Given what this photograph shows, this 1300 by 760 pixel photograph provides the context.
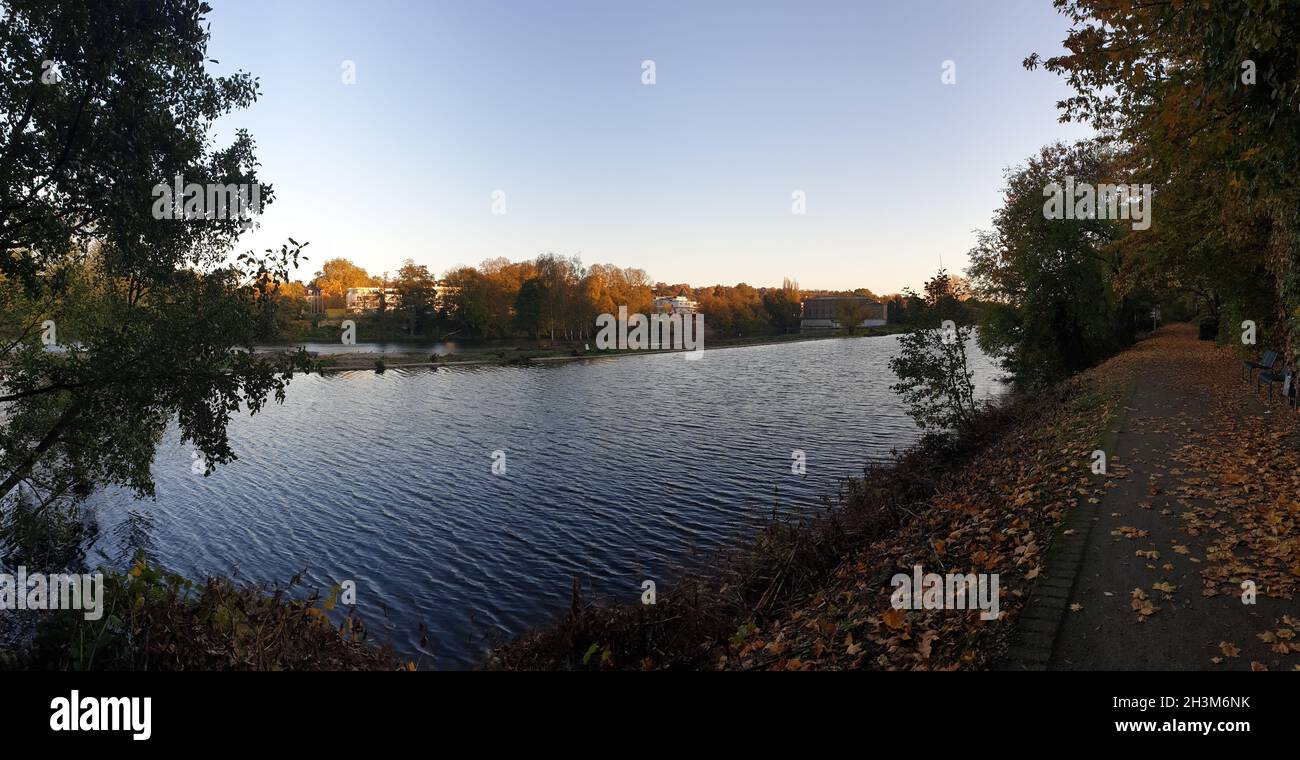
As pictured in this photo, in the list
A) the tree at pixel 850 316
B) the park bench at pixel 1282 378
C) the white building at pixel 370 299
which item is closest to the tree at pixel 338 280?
the white building at pixel 370 299

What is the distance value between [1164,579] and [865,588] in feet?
11.1

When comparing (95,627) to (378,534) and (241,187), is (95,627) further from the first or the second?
(378,534)

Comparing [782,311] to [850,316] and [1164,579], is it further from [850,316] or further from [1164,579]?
[1164,579]

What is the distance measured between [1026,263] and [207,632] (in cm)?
3403

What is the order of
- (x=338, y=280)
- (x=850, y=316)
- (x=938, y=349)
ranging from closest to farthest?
(x=938, y=349) → (x=850, y=316) → (x=338, y=280)

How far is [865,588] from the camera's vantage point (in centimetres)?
904

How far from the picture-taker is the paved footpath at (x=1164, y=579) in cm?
562
